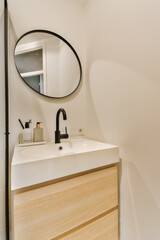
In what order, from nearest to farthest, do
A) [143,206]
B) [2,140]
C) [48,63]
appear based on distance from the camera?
[143,206]
[2,140]
[48,63]

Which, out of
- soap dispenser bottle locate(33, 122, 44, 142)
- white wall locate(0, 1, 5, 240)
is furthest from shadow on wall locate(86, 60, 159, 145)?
white wall locate(0, 1, 5, 240)

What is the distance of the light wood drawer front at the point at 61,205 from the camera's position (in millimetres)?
560

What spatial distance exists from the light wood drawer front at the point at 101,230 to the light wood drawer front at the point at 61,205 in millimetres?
50

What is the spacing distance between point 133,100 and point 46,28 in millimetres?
955

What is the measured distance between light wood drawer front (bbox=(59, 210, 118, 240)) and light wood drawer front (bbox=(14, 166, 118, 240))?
50mm

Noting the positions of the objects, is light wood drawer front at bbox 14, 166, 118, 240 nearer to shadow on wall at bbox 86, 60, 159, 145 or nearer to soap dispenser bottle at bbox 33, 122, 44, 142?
shadow on wall at bbox 86, 60, 159, 145

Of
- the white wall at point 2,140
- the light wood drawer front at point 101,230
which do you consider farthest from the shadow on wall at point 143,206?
the white wall at point 2,140

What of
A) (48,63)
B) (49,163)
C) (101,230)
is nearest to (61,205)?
(49,163)

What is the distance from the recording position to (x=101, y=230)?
2.59ft

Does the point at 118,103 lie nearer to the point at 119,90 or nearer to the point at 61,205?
the point at 119,90

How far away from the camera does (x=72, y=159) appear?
673 mm

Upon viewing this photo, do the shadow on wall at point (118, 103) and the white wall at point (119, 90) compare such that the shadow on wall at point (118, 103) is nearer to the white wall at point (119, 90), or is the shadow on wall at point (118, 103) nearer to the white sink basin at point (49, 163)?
the white wall at point (119, 90)

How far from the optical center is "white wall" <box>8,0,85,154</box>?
995mm

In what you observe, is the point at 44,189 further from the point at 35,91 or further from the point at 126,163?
the point at 35,91
